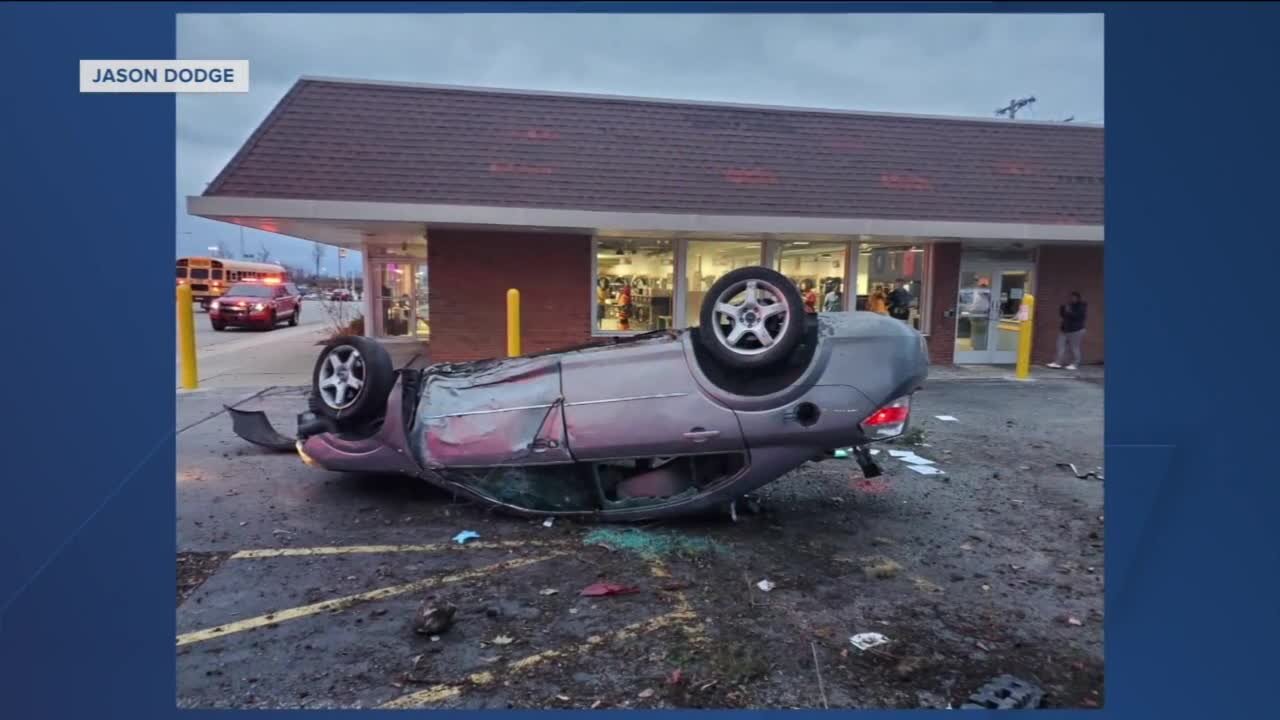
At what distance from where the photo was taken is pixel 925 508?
417 cm

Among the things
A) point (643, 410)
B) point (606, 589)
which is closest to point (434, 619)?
point (606, 589)

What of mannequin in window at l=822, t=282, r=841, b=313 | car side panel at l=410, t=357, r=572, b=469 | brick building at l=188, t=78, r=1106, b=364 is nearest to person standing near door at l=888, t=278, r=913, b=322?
brick building at l=188, t=78, r=1106, b=364

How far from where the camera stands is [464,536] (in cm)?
358

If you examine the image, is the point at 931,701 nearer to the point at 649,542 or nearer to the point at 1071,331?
the point at 649,542

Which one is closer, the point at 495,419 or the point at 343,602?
the point at 343,602

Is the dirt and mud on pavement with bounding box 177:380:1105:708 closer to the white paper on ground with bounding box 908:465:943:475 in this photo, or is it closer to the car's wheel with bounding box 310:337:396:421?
the white paper on ground with bounding box 908:465:943:475

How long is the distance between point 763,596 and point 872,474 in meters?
1.22

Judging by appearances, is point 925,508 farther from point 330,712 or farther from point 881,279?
point 881,279

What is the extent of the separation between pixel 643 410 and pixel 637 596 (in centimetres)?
96

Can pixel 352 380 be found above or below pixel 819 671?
above

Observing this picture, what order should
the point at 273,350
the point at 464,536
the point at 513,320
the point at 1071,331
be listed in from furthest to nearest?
the point at 1071,331 → the point at 513,320 → the point at 273,350 → the point at 464,536

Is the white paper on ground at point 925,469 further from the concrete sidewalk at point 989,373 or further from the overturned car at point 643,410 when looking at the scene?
the concrete sidewalk at point 989,373

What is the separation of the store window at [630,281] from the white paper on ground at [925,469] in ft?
13.0

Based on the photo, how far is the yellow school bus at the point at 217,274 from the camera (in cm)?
286
